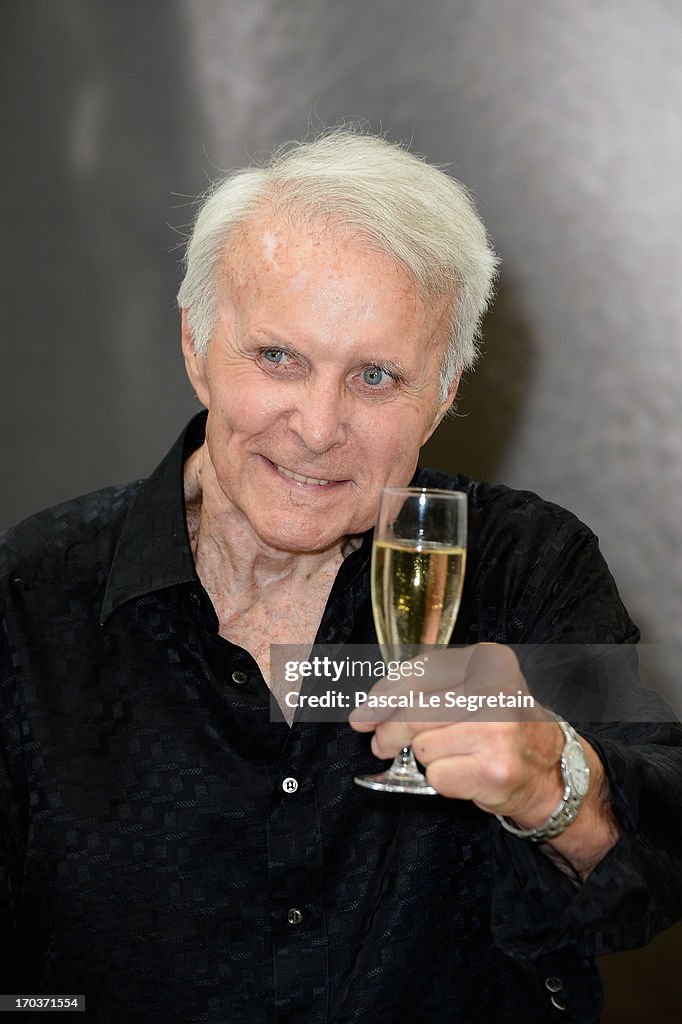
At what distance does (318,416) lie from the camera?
1.45 meters

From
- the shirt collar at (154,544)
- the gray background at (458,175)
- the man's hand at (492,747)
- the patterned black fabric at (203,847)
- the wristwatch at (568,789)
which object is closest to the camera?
the man's hand at (492,747)

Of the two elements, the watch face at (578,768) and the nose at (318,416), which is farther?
the nose at (318,416)

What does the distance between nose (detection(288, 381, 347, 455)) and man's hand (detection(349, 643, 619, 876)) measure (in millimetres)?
429

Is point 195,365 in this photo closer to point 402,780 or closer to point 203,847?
point 203,847

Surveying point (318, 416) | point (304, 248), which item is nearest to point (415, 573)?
point (318, 416)

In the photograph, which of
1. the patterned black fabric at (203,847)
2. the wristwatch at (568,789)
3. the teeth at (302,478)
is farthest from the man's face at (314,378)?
the wristwatch at (568,789)

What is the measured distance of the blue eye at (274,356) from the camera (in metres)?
1.49

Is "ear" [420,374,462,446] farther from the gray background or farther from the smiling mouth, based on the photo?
the gray background

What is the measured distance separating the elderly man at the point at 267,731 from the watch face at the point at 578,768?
248mm

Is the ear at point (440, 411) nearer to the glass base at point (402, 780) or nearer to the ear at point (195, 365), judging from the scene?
the ear at point (195, 365)

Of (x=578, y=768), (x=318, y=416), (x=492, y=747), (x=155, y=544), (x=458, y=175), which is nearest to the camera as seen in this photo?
(x=492, y=747)

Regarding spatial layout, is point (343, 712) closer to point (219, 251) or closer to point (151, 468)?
point (219, 251)

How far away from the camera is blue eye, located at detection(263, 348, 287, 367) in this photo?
1.49 meters

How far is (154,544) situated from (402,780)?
Result: 24.3 inches
